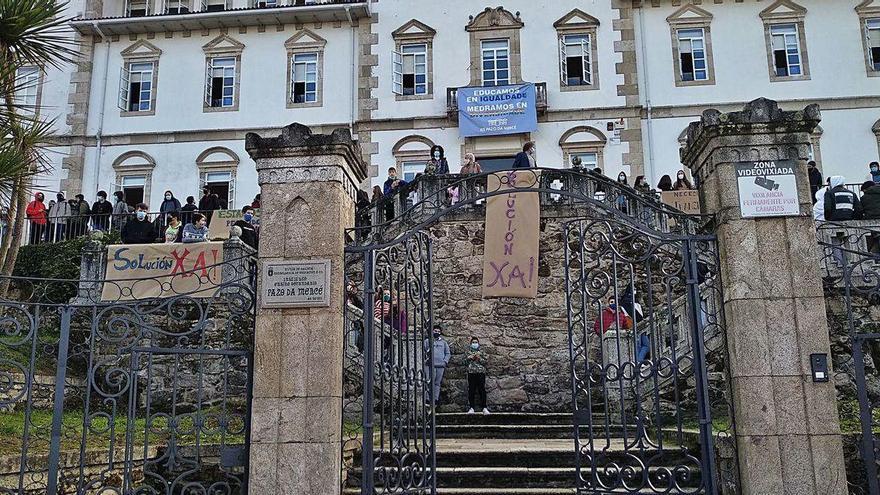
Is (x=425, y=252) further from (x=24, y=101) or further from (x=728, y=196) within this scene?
(x=24, y=101)

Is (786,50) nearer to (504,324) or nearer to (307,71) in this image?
(504,324)

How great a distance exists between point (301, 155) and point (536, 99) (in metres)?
16.3

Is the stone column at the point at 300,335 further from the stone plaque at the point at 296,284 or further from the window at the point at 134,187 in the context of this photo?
the window at the point at 134,187

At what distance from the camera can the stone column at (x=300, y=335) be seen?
6859mm

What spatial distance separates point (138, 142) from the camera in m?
24.3

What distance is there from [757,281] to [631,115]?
16552 mm

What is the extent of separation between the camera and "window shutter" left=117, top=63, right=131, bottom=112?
974 inches

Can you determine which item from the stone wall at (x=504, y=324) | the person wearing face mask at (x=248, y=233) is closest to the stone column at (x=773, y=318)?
the stone wall at (x=504, y=324)

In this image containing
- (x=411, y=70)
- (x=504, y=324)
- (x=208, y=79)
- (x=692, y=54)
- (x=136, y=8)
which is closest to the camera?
(x=504, y=324)

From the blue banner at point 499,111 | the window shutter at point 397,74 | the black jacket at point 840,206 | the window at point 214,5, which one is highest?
the window at point 214,5

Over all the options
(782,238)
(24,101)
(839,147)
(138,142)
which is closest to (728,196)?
(782,238)

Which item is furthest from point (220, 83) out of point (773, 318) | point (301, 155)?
point (773, 318)

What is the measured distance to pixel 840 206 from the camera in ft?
45.1

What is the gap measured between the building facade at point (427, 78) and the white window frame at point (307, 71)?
0.04 metres
